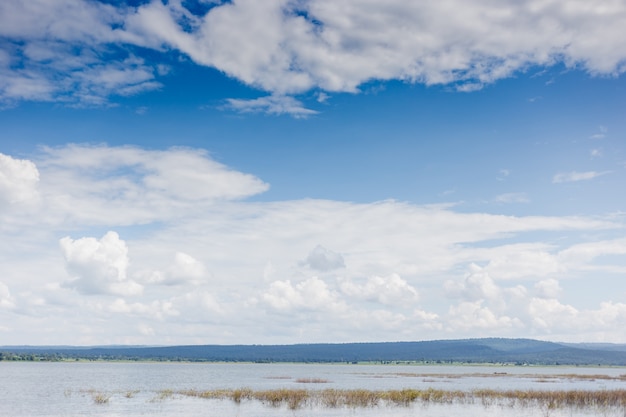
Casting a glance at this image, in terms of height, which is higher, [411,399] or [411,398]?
[411,398]

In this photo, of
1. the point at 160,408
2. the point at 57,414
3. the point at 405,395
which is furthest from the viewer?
the point at 405,395

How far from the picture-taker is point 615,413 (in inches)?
1964

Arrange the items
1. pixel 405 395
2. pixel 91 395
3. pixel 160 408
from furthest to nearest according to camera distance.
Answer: pixel 91 395 < pixel 405 395 < pixel 160 408

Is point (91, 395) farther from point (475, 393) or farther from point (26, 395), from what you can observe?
point (475, 393)

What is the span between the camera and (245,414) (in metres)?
49.0

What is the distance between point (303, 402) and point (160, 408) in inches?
477

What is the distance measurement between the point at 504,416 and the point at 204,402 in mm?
26436

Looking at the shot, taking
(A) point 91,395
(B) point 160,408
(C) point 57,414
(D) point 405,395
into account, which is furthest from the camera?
(A) point 91,395

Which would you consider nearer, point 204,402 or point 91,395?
point 204,402

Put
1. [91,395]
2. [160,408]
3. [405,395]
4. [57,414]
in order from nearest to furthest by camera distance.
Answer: [57,414]
[160,408]
[405,395]
[91,395]

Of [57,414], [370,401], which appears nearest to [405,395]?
[370,401]

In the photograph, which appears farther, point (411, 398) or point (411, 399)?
point (411, 399)

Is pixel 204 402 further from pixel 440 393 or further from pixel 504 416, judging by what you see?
pixel 504 416

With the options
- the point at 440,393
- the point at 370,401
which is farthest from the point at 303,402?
the point at 440,393
